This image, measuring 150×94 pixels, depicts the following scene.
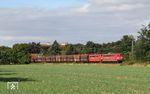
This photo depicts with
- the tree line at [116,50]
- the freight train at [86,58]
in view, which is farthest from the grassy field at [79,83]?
the freight train at [86,58]

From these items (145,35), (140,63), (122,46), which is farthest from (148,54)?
(122,46)

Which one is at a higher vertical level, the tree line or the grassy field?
the tree line

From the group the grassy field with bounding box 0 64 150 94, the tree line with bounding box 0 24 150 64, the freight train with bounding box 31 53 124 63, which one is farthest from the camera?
the freight train with bounding box 31 53 124 63

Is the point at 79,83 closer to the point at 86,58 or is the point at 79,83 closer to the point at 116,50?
the point at 86,58

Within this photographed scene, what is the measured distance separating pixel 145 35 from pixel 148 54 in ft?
34.8

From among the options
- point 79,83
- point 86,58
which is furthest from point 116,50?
point 79,83

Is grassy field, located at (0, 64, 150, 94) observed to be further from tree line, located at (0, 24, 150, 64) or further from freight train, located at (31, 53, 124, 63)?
freight train, located at (31, 53, 124, 63)

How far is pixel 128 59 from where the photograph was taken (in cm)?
10975

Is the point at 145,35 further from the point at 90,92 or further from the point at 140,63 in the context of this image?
the point at 90,92

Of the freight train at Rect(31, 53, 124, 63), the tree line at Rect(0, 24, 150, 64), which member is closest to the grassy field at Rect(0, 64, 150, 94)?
the tree line at Rect(0, 24, 150, 64)

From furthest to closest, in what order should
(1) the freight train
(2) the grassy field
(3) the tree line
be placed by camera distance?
(1) the freight train, (3) the tree line, (2) the grassy field

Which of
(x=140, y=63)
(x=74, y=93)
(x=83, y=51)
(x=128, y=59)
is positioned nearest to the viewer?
(x=74, y=93)

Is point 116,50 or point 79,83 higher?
point 116,50

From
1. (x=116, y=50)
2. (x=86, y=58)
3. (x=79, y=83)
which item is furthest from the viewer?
(x=116, y=50)
